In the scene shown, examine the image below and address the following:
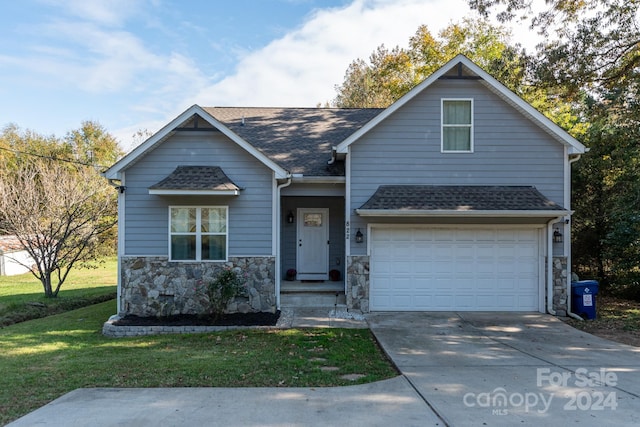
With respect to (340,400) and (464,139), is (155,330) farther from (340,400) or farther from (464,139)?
(464,139)

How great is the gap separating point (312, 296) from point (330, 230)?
259 cm

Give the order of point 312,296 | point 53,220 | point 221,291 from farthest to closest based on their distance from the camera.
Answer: point 53,220, point 312,296, point 221,291

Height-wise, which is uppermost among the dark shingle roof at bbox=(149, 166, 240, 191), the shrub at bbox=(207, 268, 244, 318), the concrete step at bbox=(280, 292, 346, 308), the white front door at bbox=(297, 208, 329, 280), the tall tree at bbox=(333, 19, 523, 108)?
the tall tree at bbox=(333, 19, 523, 108)

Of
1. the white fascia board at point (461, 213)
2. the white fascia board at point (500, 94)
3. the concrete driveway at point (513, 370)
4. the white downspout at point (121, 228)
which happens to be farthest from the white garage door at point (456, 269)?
the white downspout at point (121, 228)

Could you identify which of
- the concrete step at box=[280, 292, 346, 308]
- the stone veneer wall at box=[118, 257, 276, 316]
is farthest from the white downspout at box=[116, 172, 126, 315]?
the concrete step at box=[280, 292, 346, 308]

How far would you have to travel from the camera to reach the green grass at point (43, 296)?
1038 cm

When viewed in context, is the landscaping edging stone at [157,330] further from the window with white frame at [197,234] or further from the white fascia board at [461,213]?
the white fascia board at [461,213]

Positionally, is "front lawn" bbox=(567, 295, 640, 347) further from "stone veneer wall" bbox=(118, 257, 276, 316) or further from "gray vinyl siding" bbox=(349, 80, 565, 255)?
"stone veneer wall" bbox=(118, 257, 276, 316)

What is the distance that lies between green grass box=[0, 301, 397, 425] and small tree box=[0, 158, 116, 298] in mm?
4215

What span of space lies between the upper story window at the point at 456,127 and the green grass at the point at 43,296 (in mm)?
11357

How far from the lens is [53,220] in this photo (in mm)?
12406

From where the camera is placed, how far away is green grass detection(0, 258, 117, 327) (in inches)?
409

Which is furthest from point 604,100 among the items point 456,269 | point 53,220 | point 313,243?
point 53,220

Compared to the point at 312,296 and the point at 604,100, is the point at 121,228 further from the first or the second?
the point at 604,100
